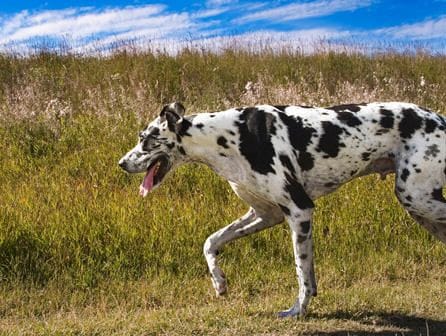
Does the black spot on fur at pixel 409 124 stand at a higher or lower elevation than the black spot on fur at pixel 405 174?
higher

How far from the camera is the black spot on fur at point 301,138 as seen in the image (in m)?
5.29

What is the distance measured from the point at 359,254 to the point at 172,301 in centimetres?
205

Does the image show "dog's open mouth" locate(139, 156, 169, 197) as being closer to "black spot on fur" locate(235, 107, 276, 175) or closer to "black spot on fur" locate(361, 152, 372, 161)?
"black spot on fur" locate(235, 107, 276, 175)

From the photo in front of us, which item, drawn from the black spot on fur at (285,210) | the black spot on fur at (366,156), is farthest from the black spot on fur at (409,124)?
the black spot on fur at (285,210)

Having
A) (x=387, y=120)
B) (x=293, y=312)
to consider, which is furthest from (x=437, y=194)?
(x=293, y=312)

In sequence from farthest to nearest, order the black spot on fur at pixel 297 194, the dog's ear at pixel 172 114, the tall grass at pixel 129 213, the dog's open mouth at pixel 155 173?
the tall grass at pixel 129 213
the dog's open mouth at pixel 155 173
the dog's ear at pixel 172 114
the black spot on fur at pixel 297 194

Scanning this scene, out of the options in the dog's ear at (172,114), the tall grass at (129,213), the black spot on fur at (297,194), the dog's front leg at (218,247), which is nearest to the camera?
the black spot on fur at (297,194)

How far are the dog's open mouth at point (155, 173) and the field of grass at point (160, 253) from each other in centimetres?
100

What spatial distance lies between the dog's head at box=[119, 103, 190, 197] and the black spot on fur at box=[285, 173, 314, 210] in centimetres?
84

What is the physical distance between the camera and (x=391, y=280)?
684cm

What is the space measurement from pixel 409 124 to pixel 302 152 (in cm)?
82

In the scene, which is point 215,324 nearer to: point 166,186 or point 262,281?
point 262,281

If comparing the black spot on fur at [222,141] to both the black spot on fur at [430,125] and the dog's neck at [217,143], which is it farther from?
the black spot on fur at [430,125]

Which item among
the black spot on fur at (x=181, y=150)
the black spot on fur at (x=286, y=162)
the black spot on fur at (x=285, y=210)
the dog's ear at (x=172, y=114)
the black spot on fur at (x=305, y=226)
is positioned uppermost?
the dog's ear at (x=172, y=114)
